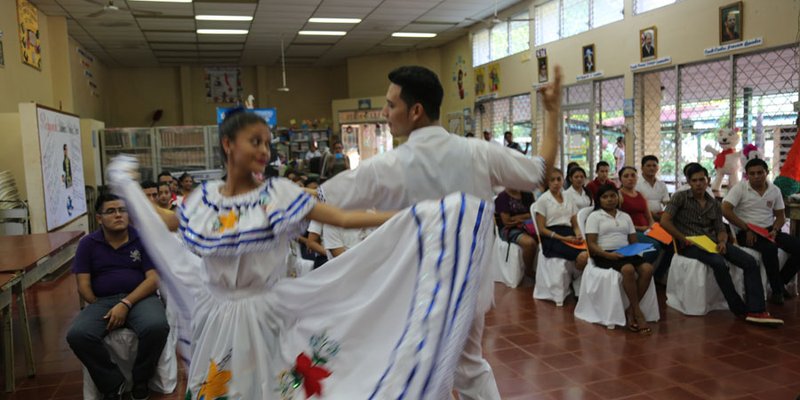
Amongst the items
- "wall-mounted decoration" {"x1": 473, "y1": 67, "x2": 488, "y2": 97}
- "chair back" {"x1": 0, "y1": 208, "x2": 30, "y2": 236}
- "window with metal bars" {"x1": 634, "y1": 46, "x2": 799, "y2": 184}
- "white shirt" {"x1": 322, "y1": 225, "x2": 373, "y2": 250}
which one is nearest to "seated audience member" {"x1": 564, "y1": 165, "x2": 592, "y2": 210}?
"white shirt" {"x1": 322, "y1": 225, "x2": 373, "y2": 250}

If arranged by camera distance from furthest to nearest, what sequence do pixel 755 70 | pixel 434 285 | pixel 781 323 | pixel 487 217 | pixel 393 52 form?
pixel 393 52 < pixel 755 70 < pixel 781 323 < pixel 487 217 < pixel 434 285

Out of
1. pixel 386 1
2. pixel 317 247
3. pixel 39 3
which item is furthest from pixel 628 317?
pixel 39 3

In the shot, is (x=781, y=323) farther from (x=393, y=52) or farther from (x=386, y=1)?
(x=393, y=52)

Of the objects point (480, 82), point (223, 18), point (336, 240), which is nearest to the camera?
point (336, 240)

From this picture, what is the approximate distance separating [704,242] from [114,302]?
427 cm

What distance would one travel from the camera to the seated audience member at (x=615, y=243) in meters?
4.55

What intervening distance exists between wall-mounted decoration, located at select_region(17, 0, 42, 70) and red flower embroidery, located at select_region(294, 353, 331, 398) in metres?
8.41

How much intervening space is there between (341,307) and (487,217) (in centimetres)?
51

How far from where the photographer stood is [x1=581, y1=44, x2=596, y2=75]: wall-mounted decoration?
9.33m

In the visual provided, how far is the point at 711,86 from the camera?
750 cm

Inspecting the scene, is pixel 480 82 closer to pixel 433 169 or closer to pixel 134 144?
pixel 134 144

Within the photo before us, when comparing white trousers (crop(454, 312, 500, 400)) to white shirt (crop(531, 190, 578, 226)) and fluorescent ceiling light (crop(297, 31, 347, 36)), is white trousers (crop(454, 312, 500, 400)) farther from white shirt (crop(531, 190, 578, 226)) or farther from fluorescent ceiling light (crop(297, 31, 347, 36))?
fluorescent ceiling light (crop(297, 31, 347, 36))

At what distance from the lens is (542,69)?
10703 mm

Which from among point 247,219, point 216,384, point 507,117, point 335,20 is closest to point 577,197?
point 247,219
